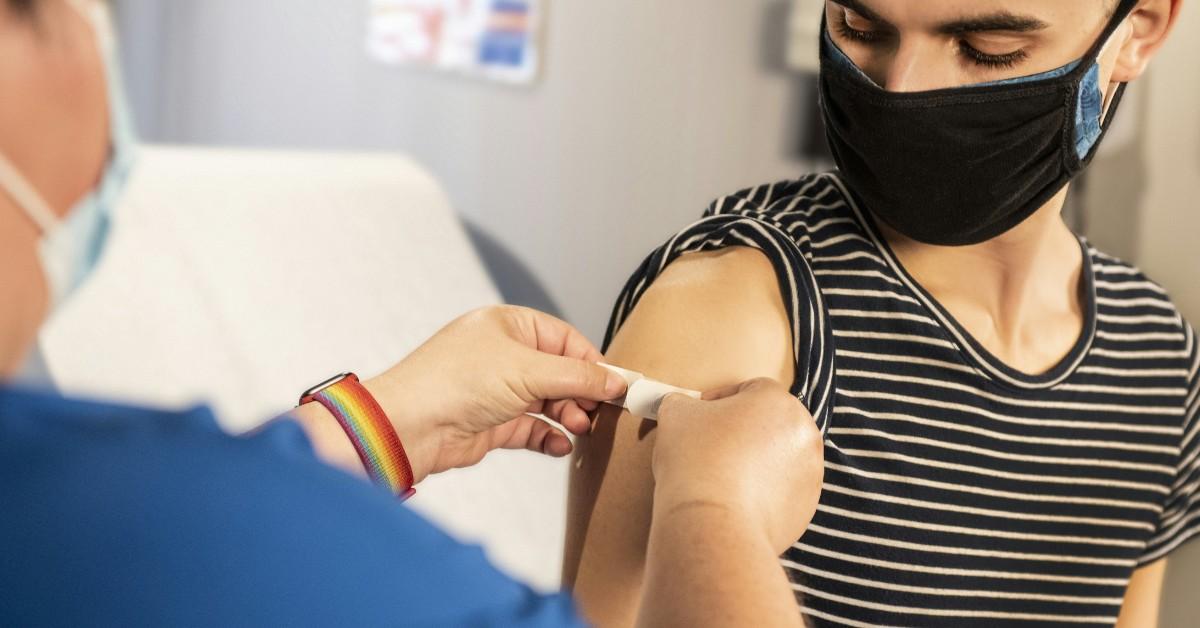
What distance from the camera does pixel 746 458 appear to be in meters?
0.86

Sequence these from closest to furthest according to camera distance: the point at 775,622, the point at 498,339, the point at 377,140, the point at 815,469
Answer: the point at 775,622
the point at 815,469
the point at 498,339
the point at 377,140

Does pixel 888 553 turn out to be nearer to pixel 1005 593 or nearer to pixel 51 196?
pixel 1005 593

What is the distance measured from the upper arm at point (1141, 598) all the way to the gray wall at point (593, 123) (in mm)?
1428

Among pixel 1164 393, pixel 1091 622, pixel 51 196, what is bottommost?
pixel 1091 622

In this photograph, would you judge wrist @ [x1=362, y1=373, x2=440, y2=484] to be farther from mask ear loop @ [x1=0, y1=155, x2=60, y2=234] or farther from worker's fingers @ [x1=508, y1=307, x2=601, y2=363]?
mask ear loop @ [x1=0, y1=155, x2=60, y2=234]

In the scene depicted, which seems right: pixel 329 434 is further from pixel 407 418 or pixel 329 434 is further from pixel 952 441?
pixel 952 441

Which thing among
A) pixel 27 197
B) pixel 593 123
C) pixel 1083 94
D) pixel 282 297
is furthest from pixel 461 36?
pixel 27 197

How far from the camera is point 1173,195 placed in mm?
1555

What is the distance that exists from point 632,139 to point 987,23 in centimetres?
186

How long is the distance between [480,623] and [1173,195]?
136 centimetres

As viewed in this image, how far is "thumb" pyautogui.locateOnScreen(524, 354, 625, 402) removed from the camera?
1.05 meters

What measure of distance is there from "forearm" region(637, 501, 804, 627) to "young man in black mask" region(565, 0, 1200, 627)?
0.26 m

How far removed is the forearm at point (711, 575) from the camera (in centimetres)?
71

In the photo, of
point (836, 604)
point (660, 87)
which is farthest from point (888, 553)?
point (660, 87)
